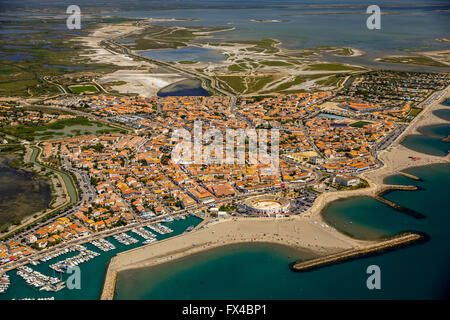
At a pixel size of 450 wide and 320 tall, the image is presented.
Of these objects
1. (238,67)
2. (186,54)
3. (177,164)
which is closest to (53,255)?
(177,164)

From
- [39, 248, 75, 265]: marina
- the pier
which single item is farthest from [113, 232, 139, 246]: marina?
the pier

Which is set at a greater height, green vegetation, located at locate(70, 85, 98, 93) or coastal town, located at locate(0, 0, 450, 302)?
green vegetation, located at locate(70, 85, 98, 93)

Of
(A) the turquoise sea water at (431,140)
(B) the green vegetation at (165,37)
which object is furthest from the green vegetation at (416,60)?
(B) the green vegetation at (165,37)

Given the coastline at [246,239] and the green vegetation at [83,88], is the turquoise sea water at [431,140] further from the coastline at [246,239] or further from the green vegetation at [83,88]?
the green vegetation at [83,88]

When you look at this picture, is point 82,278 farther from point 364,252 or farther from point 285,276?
point 364,252

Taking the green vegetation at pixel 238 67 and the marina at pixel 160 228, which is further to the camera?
the green vegetation at pixel 238 67

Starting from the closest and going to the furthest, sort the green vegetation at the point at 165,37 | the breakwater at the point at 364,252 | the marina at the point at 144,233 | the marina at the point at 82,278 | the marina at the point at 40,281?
1. the marina at the point at 82,278
2. the marina at the point at 40,281
3. the breakwater at the point at 364,252
4. the marina at the point at 144,233
5. the green vegetation at the point at 165,37

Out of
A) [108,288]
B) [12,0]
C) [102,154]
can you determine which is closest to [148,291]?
[108,288]

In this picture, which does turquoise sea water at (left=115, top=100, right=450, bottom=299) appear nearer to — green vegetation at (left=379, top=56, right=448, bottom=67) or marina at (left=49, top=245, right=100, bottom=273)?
marina at (left=49, top=245, right=100, bottom=273)
